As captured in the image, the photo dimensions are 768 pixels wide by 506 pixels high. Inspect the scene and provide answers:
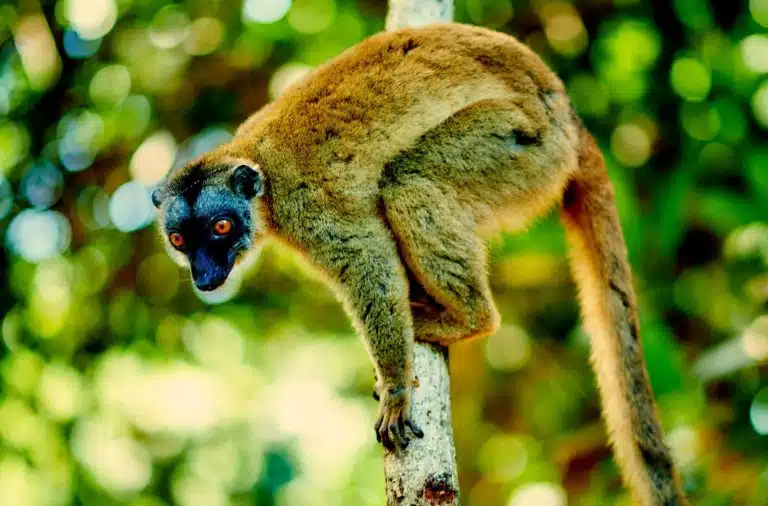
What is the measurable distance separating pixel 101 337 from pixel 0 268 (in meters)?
1.20

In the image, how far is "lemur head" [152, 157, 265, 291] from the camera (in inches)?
211

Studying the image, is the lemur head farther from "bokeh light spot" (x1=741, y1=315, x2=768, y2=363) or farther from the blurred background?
"bokeh light spot" (x1=741, y1=315, x2=768, y2=363)

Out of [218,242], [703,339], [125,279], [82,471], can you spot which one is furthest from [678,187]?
[82,471]

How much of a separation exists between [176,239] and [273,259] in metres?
3.73

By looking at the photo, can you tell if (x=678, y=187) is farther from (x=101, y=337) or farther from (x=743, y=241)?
(x=101, y=337)

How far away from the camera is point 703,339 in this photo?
793 cm

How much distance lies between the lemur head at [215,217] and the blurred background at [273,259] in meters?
2.16

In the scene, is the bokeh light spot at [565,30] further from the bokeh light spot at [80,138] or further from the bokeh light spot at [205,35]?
the bokeh light spot at [80,138]

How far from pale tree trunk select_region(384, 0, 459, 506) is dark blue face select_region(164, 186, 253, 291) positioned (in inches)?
57.1

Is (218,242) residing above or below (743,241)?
above

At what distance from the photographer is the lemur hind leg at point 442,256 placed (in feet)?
16.2

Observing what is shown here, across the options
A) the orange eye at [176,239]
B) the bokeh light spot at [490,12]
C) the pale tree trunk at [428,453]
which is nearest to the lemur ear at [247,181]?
the orange eye at [176,239]

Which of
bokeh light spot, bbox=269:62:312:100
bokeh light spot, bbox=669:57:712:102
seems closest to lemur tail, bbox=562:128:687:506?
bokeh light spot, bbox=669:57:712:102

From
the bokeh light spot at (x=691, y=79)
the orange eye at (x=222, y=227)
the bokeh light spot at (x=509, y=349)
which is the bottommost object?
the bokeh light spot at (x=509, y=349)
